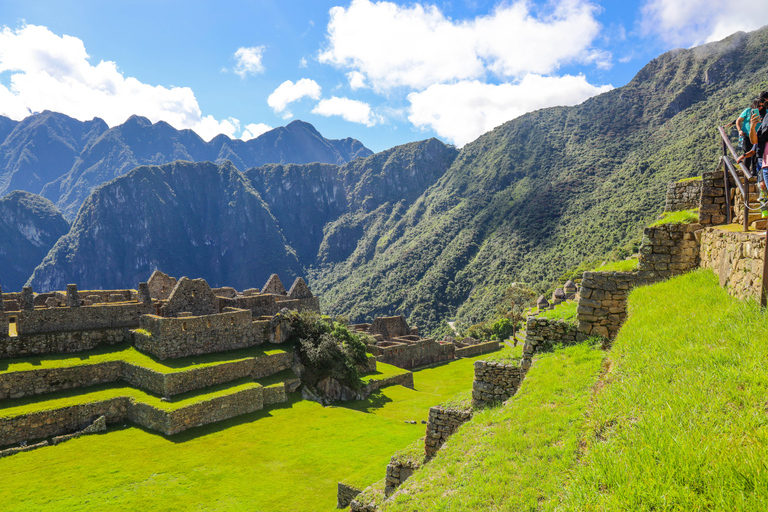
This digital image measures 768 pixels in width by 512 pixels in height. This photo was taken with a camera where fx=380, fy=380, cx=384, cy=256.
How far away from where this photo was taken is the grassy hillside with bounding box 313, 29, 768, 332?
75.0 m

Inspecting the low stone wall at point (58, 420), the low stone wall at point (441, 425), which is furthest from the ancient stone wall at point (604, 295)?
the low stone wall at point (58, 420)

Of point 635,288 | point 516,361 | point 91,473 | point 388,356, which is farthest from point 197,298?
point 635,288

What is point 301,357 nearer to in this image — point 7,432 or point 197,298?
point 197,298

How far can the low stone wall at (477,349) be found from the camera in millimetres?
38875

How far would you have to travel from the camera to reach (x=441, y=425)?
7.26 metres

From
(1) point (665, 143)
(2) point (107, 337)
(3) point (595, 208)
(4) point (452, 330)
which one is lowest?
(4) point (452, 330)

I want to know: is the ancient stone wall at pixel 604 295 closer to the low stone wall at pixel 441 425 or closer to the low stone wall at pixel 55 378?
the low stone wall at pixel 441 425

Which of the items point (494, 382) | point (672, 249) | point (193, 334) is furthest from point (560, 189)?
point (494, 382)

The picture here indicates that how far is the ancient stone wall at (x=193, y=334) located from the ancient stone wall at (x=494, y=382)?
1449 cm

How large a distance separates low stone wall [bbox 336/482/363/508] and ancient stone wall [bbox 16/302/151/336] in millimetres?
13701

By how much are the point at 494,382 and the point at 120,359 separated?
1610 centimetres

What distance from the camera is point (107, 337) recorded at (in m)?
17.1

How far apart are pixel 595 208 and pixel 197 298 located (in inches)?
3515

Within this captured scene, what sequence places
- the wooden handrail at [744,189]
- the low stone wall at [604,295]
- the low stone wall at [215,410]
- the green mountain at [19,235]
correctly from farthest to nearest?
the green mountain at [19,235] → the low stone wall at [215,410] → the low stone wall at [604,295] → the wooden handrail at [744,189]
